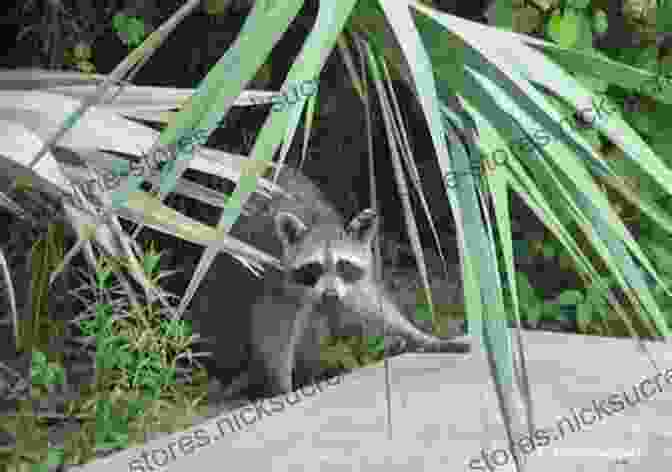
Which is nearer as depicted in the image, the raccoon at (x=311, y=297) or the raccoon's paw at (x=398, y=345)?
the raccoon at (x=311, y=297)

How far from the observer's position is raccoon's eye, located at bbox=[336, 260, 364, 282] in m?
4.11

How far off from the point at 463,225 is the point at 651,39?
13.3 ft

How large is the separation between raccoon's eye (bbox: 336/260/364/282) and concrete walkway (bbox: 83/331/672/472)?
76cm

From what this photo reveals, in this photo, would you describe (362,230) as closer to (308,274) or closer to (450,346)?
(308,274)

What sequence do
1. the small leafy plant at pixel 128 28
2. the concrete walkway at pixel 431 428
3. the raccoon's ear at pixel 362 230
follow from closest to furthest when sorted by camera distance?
the concrete walkway at pixel 431 428 → the raccoon's ear at pixel 362 230 → the small leafy plant at pixel 128 28

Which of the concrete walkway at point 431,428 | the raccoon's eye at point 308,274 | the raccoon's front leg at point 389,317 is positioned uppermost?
the concrete walkway at point 431,428

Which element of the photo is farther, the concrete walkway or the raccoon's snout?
the raccoon's snout

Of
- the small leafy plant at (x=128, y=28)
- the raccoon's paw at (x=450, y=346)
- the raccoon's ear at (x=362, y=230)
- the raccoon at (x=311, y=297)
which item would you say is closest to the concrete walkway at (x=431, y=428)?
the raccoon's paw at (x=450, y=346)

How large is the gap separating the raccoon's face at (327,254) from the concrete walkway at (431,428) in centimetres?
77

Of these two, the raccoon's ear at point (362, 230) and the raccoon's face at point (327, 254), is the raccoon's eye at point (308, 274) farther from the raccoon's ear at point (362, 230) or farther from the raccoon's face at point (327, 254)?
the raccoon's ear at point (362, 230)

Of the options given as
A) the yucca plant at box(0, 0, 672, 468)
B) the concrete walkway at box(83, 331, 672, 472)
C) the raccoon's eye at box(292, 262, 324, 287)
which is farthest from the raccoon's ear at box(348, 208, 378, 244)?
the yucca plant at box(0, 0, 672, 468)

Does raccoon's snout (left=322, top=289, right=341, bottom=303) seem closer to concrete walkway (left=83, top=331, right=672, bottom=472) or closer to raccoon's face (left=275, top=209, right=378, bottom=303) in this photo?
raccoon's face (left=275, top=209, right=378, bottom=303)

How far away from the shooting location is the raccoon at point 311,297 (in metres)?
4.11

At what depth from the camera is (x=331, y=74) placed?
4.96 m
